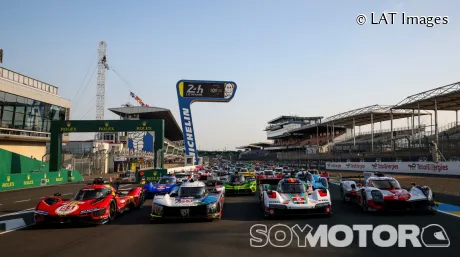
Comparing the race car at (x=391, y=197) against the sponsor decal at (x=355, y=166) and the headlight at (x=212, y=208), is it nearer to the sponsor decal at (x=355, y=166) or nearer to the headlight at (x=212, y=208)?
the headlight at (x=212, y=208)

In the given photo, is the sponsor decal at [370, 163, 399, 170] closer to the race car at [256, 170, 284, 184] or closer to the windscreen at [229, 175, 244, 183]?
the race car at [256, 170, 284, 184]

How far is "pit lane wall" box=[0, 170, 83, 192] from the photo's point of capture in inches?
1078

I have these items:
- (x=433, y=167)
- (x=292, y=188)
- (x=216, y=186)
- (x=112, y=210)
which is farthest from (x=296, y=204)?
(x=433, y=167)

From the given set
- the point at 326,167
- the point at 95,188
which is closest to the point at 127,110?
the point at 326,167

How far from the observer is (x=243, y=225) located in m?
10.5

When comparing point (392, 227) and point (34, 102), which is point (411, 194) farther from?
point (34, 102)

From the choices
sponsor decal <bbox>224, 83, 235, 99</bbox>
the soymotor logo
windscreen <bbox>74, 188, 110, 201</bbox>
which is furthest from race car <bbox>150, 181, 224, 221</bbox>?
sponsor decal <bbox>224, 83, 235, 99</bbox>

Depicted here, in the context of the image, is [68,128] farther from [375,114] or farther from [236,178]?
[375,114]

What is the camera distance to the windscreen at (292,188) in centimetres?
1270

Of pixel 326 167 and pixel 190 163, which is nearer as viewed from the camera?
pixel 190 163

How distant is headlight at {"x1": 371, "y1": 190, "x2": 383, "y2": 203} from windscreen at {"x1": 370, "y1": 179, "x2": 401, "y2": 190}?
901mm

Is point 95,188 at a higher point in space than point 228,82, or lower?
lower

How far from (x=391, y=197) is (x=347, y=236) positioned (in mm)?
3851

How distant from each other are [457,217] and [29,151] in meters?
45.4
